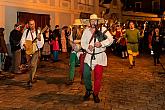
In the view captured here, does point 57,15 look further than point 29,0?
Yes

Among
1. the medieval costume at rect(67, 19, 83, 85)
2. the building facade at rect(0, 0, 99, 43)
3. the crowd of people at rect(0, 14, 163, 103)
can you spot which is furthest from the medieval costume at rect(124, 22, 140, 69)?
the building facade at rect(0, 0, 99, 43)

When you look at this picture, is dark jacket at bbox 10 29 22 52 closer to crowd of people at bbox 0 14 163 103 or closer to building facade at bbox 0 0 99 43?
crowd of people at bbox 0 14 163 103

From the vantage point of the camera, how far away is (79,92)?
929 cm

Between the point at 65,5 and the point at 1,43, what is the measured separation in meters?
9.99

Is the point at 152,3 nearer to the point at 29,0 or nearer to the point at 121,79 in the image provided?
the point at 29,0

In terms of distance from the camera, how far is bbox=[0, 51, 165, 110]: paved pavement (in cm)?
786

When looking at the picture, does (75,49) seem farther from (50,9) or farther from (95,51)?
(50,9)

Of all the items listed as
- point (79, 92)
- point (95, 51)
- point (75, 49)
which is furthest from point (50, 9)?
point (95, 51)

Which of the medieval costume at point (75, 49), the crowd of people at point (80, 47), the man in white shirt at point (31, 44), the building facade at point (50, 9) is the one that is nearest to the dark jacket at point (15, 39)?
the crowd of people at point (80, 47)

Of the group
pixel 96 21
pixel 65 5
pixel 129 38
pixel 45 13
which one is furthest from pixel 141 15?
pixel 96 21

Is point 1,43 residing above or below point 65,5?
below

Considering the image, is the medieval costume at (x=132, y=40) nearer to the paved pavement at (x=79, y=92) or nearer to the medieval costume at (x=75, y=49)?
the paved pavement at (x=79, y=92)

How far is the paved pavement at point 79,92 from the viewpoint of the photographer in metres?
7.86

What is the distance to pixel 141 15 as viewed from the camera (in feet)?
142
